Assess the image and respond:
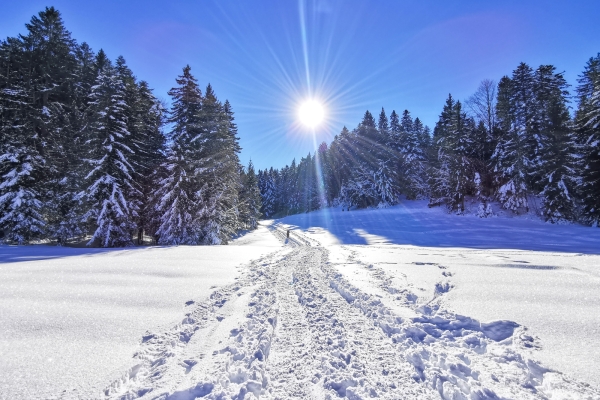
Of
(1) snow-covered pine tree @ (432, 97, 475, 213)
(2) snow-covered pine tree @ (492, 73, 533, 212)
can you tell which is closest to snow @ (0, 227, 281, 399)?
(2) snow-covered pine tree @ (492, 73, 533, 212)

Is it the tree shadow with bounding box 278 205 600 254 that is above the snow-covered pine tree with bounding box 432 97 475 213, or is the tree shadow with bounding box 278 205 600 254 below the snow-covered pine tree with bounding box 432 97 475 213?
below

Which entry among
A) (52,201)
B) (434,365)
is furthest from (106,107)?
(434,365)

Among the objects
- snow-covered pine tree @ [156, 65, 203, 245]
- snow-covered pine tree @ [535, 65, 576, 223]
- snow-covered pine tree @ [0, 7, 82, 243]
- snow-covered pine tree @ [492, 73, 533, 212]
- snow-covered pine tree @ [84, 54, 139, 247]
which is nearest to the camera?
snow-covered pine tree @ [0, 7, 82, 243]

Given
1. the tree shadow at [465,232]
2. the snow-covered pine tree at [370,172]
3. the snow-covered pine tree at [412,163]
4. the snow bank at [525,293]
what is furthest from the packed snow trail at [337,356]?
the snow-covered pine tree at [412,163]

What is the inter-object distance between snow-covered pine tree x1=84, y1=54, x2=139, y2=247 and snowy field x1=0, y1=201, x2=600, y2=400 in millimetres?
9399

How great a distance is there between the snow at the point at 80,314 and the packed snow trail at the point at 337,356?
0.36m

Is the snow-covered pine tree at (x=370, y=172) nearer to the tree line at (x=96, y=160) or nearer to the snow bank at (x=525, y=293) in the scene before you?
the tree line at (x=96, y=160)

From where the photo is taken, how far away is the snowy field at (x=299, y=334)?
2609mm

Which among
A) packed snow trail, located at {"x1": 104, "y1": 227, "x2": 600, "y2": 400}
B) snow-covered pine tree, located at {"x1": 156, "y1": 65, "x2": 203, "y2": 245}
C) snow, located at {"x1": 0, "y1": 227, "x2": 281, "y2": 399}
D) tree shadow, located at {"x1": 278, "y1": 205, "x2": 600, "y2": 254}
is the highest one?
snow-covered pine tree, located at {"x1": 156, "y1": 65, "x2": 203, "y2": 245}

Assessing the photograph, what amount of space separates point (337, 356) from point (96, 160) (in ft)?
59.9

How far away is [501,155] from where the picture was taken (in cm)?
2581

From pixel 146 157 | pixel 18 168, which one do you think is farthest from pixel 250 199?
pixel 18 168

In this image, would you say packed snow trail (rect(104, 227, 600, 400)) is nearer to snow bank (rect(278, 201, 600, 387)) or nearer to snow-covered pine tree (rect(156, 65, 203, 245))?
snow bank (rect(278, 201, 600, 387))

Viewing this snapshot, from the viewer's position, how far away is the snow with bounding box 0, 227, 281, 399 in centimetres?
263
